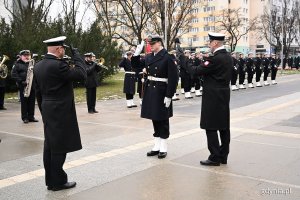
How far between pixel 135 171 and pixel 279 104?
30.8 feet

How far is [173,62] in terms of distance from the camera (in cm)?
687

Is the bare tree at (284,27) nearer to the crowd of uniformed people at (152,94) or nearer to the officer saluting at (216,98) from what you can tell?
the crowd of uniformed people at (152,94)

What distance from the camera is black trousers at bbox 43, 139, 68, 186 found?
534 centimetres

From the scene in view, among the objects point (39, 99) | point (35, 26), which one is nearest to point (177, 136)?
point (39, 99)

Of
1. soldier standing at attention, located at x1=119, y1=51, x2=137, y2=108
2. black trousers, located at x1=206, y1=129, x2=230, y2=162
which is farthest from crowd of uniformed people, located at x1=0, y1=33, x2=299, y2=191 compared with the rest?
soldier standing at attention, located at x1=119, y1=51, x2=137, y2=108

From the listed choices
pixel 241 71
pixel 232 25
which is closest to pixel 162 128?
pixel 241 71

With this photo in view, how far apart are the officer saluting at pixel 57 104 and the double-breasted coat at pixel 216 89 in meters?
2.04

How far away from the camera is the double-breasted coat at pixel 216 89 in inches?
253

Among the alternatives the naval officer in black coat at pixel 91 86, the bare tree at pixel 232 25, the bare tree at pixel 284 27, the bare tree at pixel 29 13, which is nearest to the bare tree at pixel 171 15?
the bare tree at pixel 29 13

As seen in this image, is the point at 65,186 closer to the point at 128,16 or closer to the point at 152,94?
the point at 152,94

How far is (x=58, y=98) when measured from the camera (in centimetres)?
532

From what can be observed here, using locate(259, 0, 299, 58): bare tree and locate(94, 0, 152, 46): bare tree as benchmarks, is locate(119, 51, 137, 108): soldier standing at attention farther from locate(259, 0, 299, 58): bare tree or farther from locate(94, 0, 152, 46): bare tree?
locate(259, 0, 299, 58): bare tree

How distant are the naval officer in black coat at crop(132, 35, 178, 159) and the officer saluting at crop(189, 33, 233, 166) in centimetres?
50

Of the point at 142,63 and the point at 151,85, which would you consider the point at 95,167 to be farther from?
the point at 142,63
